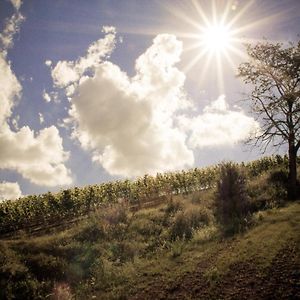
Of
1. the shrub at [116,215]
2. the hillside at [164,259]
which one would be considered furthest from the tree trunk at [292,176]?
the shrub at [116,215]

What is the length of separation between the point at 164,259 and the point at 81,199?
36768 millimetres

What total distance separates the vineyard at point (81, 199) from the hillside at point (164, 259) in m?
17.1

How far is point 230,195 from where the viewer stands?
81.4 ft

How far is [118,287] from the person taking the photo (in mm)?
14898

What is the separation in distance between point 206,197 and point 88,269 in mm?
15344

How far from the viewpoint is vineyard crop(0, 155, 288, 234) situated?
48312 millimetres

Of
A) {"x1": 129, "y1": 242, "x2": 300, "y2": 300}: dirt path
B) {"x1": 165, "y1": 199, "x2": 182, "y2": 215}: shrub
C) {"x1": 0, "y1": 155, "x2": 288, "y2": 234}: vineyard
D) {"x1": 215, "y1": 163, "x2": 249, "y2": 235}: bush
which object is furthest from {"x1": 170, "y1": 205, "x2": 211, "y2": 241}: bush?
{"x1": 0, "y1": 155, "x2": 288, "y2": 234}: vineyard

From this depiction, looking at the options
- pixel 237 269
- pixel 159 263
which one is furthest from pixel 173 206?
pixel 237 269

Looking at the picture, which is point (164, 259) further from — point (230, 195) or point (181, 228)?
point (230, 195)

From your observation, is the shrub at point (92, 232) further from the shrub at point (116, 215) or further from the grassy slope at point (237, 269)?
the grassy slope at point (237, 269)

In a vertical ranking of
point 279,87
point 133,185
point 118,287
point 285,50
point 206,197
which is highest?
point 285,50

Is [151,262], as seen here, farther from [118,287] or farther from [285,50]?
[285,50]

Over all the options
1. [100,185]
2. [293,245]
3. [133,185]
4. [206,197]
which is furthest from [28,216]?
[293,245]

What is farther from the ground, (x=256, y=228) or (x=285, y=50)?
(x=285, y=50)
